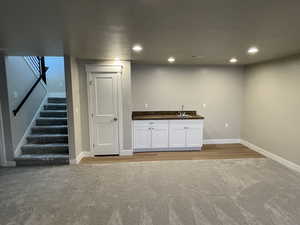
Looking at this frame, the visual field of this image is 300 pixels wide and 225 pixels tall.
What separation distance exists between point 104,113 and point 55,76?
9.71 feet

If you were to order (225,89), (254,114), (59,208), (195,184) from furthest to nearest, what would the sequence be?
1. (225,89)
2. (254,114)
3. (195,184)
4. (59,208)

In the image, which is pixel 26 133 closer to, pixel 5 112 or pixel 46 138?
pixel 46 138

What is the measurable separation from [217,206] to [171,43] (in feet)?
7.84

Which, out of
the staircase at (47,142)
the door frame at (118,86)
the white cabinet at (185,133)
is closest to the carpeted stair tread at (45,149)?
the staircase at (47,142)

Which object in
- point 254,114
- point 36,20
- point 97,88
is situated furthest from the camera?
point 254,114

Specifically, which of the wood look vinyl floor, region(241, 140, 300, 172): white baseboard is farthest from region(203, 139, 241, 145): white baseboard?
the wood look vinyl floor

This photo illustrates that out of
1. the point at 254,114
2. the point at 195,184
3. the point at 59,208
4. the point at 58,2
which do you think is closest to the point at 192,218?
the point at 195,184

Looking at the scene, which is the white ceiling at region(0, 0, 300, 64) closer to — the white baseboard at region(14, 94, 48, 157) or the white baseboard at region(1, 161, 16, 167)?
the white baseboard at region(14, 94, 48, 157)

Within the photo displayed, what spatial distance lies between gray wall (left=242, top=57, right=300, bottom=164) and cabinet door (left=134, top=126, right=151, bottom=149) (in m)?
2.84

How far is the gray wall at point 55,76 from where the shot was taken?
21.2 feet

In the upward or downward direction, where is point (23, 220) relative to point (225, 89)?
downward

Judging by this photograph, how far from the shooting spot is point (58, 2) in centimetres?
156

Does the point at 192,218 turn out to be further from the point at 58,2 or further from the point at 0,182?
the point at 0,182

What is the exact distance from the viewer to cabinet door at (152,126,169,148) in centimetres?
505
